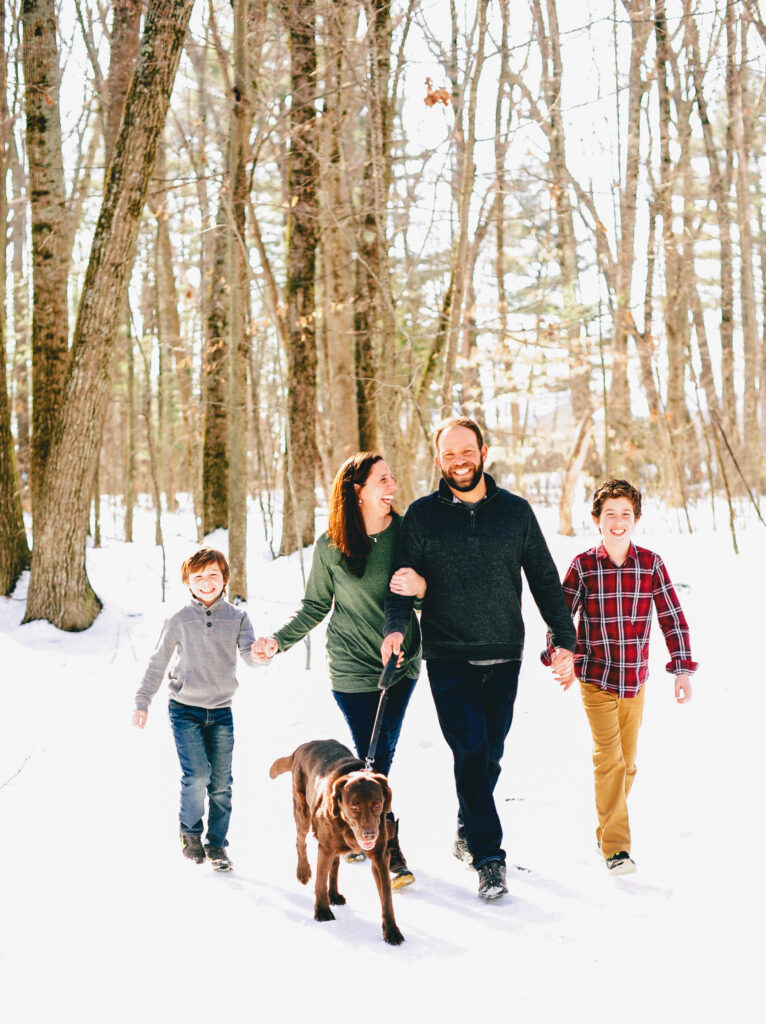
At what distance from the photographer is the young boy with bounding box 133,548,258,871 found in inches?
162

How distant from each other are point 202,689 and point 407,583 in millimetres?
1082

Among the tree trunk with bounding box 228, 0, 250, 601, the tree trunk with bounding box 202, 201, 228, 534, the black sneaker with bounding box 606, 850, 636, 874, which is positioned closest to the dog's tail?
the black sneaker with bounding box 606, 850, 636, 874

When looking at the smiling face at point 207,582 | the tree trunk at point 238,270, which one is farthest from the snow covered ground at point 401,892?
the tree trunk at point 238,270

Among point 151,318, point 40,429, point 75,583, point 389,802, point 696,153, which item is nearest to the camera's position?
point 389,802

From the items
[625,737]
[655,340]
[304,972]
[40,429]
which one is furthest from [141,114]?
[655,340]

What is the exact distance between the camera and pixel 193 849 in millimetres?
4211

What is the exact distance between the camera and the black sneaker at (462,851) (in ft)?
13.5

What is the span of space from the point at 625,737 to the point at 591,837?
2.13ft

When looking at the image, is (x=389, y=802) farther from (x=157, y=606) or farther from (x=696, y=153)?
(x=696, y=153)

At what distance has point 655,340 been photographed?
45.2ft

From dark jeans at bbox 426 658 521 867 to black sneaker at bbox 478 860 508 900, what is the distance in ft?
0.13

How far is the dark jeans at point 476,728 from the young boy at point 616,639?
0.29 m

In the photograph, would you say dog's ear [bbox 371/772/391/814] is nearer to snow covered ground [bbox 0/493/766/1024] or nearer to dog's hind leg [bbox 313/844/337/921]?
dog's hind leg [bbox 313/844/337/921]

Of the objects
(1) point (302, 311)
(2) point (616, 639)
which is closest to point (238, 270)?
(1) point (302, 311)
